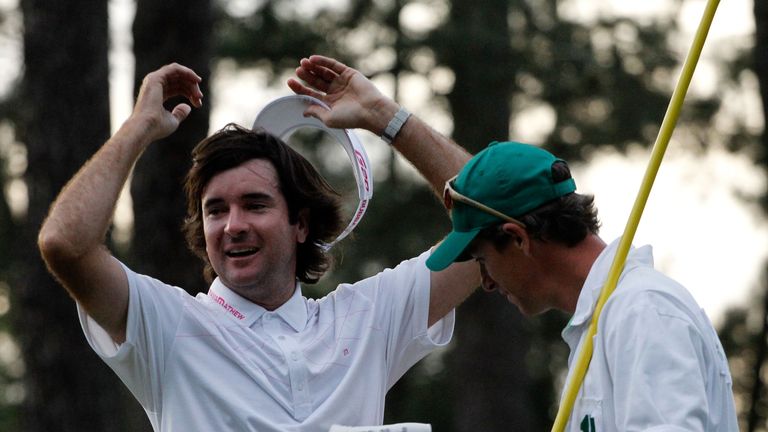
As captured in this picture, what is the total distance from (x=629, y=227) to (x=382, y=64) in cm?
1395

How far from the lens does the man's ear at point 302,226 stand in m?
5.85

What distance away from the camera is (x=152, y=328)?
5.17 meters

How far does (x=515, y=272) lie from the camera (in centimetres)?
440

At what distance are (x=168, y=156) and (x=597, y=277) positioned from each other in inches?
215

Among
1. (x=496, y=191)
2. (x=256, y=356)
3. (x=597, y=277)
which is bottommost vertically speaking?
(x=256, y=356)

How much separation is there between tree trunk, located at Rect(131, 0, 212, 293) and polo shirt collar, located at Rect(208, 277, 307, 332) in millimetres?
3472

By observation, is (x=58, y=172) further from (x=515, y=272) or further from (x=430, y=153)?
(x=515, y=272)

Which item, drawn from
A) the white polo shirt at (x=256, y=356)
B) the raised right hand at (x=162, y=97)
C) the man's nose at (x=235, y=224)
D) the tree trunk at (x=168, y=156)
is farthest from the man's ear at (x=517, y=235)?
the tree trunk at (x=168, y=156)

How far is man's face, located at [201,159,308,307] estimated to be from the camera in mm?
5441

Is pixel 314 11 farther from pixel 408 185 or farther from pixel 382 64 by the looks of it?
pixel 408 185

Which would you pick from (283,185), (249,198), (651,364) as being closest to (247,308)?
(249,198)

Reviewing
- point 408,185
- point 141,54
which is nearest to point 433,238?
point 408,185

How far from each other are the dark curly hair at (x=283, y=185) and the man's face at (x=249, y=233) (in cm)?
5

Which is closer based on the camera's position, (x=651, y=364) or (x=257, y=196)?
(x=651, y=364)
